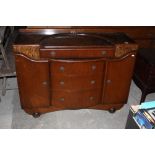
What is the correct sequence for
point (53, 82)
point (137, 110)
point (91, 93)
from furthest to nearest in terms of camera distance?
1. point (91, 93)
2. point (53, 82)
3. point (137, 110)

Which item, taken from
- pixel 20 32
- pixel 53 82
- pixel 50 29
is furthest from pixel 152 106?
pixel 20 32

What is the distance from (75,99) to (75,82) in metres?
0.20

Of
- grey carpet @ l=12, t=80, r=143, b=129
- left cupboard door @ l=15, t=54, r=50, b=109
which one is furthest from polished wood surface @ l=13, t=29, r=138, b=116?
grey carpet @ l=12, t=80, r=143, b=129

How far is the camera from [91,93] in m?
1.88

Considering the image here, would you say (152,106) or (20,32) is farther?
(20,32)

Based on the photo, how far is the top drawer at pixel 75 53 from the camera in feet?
5.27

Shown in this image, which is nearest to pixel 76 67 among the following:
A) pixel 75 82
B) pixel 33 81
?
pixel 75 82

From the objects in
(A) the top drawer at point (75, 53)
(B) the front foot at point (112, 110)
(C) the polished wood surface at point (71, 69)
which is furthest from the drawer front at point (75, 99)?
(A) the top drawer at point (75, 53)

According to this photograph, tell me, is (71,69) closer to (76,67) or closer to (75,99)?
(76,67)

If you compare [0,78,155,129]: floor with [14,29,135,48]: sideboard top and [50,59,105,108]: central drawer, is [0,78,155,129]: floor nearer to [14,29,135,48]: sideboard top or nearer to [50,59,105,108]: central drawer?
[50,59,105,108]: central drawer

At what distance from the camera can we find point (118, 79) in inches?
73.2
